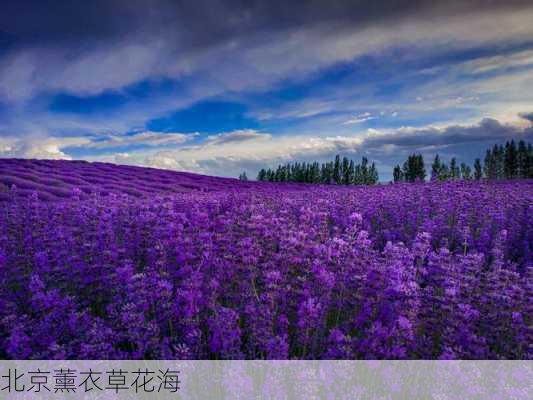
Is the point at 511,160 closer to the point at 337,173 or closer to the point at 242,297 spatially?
the point at 337,173

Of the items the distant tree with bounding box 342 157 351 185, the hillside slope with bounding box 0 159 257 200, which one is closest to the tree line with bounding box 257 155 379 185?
the distant tree with bounding box 342 157 351 185

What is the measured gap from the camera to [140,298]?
2.78m

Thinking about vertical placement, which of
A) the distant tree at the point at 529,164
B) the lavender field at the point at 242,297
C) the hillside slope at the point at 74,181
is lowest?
the lavender field at the point at 242,297

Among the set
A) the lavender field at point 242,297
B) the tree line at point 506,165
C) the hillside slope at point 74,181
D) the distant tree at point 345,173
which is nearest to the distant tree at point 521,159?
the tree line at point 506,165

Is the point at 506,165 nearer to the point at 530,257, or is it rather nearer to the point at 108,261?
the point at 530,257

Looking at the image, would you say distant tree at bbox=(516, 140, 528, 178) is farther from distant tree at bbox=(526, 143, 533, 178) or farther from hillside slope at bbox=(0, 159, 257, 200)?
hillside slope at bbox=(0, 159, 257, 200)

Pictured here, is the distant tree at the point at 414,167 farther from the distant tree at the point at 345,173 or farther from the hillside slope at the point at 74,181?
the hillside slope at the point at 74,181

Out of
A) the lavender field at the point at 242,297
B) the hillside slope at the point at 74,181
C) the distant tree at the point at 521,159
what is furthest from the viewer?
the distant tree at the point at 521,159

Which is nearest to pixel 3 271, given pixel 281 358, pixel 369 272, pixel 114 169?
pixel 281 358

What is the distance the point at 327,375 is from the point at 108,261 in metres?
2.57

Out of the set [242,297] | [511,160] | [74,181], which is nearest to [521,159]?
[511,160]

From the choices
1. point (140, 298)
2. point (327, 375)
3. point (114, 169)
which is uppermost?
point (114, 169)

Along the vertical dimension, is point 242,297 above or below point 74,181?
below

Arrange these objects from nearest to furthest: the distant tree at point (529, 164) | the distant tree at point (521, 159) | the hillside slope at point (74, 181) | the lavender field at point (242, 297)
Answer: the lavender field at point (242, 297), the hillside slope at point (74, 181), the distant tree at point (529, 164), the distant tree at point (521, 159)
